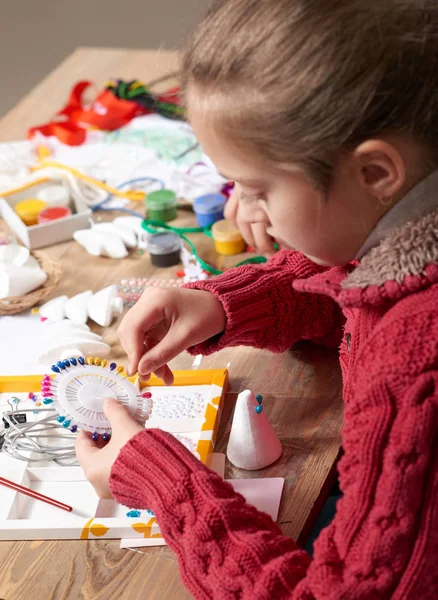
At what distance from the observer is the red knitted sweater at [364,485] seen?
0.64 metres

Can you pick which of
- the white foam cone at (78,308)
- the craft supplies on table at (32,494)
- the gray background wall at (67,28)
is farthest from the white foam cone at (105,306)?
the gray background wall at (67,28)

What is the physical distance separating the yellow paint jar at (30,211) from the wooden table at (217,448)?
0.08 metres

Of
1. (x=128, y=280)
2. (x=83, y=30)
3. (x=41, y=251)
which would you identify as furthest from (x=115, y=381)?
(x=83, y=30)

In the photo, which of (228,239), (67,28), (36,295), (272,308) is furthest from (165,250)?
(67,28)

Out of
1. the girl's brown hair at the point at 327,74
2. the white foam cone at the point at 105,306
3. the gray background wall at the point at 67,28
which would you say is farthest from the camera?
the gray background wall at the point at 67,28

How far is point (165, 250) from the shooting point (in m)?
1.25

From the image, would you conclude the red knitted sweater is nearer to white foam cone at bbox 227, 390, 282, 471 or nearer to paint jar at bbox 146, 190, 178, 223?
white foam cone at bbox 227, 390, 282, 471

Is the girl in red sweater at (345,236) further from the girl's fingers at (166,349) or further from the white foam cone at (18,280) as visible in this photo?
the white foam cone at (18,280)

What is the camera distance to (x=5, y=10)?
3.25 meters

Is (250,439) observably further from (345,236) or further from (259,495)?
(345,236)

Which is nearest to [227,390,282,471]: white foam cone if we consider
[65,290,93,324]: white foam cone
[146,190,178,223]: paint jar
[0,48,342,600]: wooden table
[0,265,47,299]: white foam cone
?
[0,48,342,600]: wooden table

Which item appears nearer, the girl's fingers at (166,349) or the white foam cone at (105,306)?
the girl's fingers at (166,349)

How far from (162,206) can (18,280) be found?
29 centimetres

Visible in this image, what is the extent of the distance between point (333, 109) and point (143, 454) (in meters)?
0.36
